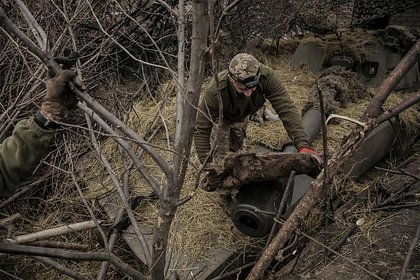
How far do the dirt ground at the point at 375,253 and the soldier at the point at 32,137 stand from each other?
1886mm

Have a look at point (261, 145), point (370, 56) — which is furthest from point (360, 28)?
point (261, 145)

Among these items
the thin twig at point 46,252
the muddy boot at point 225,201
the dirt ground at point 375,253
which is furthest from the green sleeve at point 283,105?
the thin twig at point 46,252

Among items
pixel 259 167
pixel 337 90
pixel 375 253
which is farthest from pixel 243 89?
pixel 337 90

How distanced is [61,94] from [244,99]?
7.01ft

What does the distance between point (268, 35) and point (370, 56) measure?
1.76 meters

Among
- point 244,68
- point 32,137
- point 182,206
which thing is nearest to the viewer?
point 32,137

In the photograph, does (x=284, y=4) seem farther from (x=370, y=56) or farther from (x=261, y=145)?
(x=261, y=145)

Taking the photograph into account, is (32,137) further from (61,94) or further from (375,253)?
(375,253)

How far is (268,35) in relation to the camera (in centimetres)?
768

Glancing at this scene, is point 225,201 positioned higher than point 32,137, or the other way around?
point 32,137

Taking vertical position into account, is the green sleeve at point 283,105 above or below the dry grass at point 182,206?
above

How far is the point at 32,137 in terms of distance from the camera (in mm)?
2283

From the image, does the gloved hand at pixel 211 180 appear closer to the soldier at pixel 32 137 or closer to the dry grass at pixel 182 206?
the dry grass at pixel 182 206

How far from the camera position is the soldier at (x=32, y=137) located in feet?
6.91
